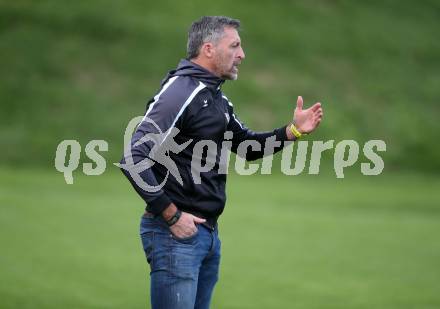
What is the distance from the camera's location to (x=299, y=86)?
97.9 feet

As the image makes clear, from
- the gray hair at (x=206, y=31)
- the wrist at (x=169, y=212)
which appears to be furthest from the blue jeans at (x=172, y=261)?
the gray hair at (x=206, y=31)

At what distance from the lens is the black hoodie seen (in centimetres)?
484

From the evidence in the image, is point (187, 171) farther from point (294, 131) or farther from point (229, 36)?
point (294, 131)

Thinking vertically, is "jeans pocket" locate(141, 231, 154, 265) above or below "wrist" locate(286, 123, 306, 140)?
below

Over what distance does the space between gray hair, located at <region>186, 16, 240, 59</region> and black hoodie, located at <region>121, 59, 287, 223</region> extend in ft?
0.37

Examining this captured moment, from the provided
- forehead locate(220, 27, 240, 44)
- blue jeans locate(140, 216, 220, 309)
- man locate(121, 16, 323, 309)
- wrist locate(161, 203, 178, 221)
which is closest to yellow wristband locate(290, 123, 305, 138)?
man locate(121, 16, 323, 309)

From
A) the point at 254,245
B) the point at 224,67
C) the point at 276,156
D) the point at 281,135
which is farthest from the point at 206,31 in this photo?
the point at 276,156

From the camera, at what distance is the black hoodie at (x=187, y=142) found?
4844 millimetres

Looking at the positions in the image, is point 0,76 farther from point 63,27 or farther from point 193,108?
point 193,108

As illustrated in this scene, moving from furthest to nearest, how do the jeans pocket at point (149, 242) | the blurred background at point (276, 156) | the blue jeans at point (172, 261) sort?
the blurred background at point (276, 156) < the jeans pocket at point (149, 242) < the blue jeans at point (172, 261)

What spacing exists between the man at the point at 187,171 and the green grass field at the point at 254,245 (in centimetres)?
423

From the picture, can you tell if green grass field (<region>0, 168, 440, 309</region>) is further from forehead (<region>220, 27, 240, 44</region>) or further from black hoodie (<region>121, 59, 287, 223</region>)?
forehead (<region>220, 27, 240, 44</region>)

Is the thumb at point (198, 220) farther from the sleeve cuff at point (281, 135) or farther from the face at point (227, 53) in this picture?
the sleeve cuff at point (281, 135)

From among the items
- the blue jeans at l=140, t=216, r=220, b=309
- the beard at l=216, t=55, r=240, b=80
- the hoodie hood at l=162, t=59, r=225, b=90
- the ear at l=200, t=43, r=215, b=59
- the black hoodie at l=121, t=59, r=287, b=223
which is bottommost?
the blue jeans at l=140, t=216, r=220, b=309
